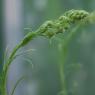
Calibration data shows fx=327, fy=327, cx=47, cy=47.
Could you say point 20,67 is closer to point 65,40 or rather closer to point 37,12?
point 37,12

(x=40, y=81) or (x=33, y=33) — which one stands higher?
(x=33, y=33)

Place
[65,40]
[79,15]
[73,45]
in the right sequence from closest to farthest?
1. [79,15]
2. [65,40]
3. [73,45]

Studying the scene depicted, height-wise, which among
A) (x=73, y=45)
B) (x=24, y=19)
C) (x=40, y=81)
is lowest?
(x=40, y=81)

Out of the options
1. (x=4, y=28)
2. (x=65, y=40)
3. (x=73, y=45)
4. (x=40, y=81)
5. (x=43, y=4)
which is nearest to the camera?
(x=65, y=40)

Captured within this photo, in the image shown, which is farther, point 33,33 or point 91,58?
point 91,58

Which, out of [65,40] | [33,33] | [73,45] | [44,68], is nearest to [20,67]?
[44,68]

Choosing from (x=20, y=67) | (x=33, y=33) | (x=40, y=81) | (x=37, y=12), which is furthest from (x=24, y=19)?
(x=33, y=33)

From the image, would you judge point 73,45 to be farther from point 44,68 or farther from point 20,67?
point 20,67
